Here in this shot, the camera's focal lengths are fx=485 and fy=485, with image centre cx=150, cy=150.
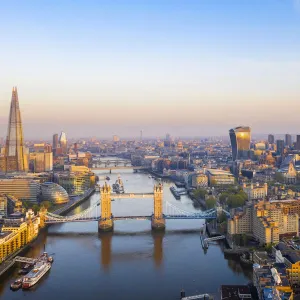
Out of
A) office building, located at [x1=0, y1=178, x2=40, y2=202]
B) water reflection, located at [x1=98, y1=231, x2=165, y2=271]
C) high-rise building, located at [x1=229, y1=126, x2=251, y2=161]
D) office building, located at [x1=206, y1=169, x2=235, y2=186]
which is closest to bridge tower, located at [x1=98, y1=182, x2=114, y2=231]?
water reflection, located at [x1=98, y1=231, x2=165, y2=271]

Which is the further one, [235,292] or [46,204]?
[46,204]

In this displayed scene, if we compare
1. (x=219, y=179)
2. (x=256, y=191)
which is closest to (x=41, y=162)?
(x=219, y=179)

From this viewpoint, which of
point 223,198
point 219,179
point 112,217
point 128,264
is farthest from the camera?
point 219,179

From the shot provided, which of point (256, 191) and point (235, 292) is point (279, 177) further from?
point (235, 292)

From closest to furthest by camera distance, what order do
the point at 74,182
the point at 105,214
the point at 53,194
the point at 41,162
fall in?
the point at 105,214
the point at 53,194
the point at 74,182
the point at 41,162

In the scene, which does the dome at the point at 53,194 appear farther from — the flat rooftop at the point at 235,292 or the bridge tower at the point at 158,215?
the flat rooftop at the point at 235,292
